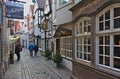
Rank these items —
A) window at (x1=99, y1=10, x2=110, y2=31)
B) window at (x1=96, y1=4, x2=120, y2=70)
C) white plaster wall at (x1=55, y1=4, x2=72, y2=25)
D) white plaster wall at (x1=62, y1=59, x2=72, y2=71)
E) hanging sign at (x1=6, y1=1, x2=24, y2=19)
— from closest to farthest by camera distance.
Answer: window at (x1=96, y1=4, x2=120, y2=70)
window at (x1=99, y1=10, x2=110, y2=31)
hanging sign at (x1=6, y1=1, x2=24, y2=19)
white plaster wall at (x1=55, y1=4, x2=72, y2=25)
white plaster wall at (x1=62, y1=59, x2=72, y2=71)

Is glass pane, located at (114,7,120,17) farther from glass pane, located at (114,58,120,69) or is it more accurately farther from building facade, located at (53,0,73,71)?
building facade, located at (53,0,73,71)

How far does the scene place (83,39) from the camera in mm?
11164

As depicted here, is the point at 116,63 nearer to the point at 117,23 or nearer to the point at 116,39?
the point at 116,39

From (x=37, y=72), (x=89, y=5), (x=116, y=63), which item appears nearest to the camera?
(x=116, y=63)

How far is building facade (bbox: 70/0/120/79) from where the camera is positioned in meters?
7.76

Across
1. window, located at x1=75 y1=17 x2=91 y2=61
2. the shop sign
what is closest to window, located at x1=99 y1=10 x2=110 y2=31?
the shop sign

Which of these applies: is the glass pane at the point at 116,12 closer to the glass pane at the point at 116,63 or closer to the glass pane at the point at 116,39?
the glass pane at the point at 116,39

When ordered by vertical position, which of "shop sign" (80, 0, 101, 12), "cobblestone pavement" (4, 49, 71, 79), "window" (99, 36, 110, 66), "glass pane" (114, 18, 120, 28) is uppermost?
"shop sign" (80, 0, 101, 12)

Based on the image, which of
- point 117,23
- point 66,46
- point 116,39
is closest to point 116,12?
point 117,23

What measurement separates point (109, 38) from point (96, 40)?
1091 mm

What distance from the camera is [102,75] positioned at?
332 inches

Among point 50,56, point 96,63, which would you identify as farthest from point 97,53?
point 50,56

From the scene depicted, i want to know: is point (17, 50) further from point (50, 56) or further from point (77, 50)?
point (77, 50)

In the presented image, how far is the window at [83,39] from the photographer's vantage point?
1043cm
